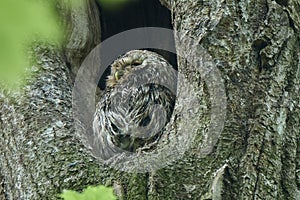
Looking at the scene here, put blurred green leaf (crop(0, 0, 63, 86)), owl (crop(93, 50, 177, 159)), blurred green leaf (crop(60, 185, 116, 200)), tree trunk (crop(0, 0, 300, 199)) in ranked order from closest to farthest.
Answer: blurred green leaf (crop(0, 0, 63, 86)) → blurred green leaf (crop(60, 185, 116, 200)) → tree trunk (crop(0, 0, 300, 199)) → owl (crop(93, 50, 177, 159))

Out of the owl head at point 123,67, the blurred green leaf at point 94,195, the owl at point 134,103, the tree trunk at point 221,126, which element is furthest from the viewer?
the owl head at point 123,67

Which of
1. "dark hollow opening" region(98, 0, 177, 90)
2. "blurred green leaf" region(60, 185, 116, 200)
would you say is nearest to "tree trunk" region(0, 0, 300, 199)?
"blurred green leaf" region(60, 185, 116, 200)

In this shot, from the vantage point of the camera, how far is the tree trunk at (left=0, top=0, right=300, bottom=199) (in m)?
2.06

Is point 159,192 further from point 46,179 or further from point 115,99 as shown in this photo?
point 115,99

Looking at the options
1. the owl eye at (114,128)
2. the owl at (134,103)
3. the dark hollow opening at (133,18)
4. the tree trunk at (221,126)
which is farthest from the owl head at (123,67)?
the tree trunk at (221,126)

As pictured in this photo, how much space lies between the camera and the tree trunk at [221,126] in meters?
2.06

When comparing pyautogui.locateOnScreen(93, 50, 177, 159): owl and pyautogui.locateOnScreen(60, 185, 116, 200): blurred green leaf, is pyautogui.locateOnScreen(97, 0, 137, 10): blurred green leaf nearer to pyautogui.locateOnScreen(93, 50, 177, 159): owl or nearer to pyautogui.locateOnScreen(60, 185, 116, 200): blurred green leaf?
pyautogui.locateOnScreen(93, 50, 177, 159): owl

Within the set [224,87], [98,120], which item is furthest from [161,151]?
[98,120]

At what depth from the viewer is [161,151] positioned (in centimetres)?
220

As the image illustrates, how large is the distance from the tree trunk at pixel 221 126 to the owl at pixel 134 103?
2.13ft

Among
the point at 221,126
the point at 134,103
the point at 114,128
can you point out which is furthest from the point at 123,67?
the point at 221,126

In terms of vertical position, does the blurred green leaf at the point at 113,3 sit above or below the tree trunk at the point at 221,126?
above

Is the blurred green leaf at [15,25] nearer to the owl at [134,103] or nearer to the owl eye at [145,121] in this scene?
the owl at [134,103]

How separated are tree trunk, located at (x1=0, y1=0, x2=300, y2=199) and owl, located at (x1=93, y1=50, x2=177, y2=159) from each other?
648 mm
